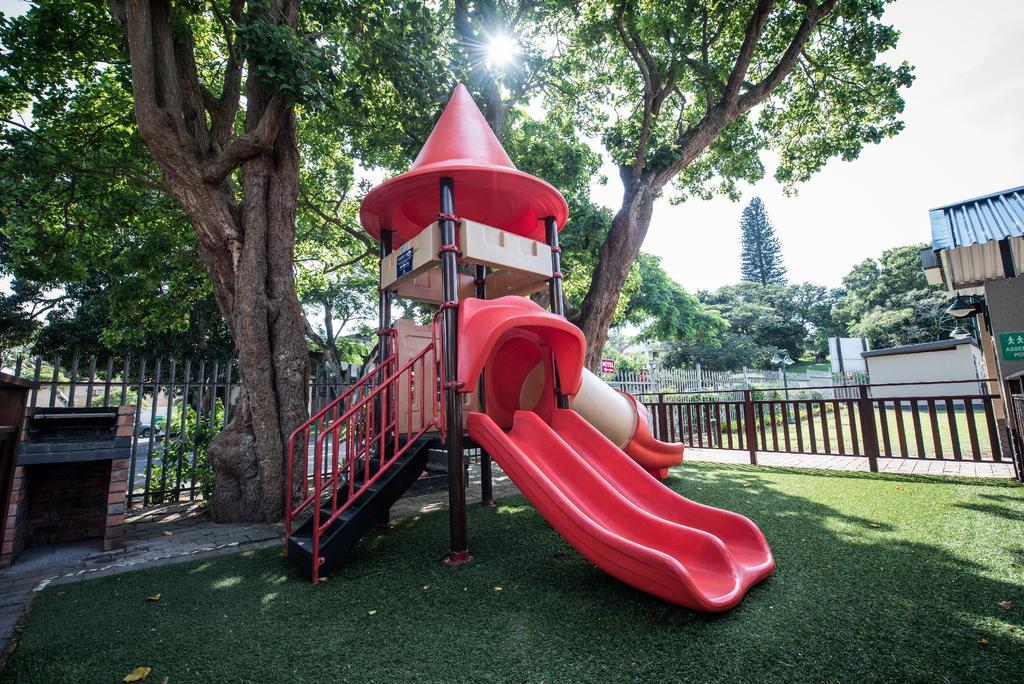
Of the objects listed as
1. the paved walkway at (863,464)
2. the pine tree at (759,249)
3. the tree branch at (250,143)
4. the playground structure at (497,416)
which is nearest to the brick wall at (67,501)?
the playground structure at (497,416)

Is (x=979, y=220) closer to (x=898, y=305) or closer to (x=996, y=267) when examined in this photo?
(x=996, y=267)

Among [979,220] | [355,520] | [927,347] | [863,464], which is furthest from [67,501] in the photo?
[927,347]

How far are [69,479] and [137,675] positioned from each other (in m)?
3.78

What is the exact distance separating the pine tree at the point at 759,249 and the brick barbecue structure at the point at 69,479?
2657 inches

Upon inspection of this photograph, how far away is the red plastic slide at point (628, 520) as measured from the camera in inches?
108

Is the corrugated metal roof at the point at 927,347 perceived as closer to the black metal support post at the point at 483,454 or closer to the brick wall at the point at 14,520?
the black metal support post at the point at 483,454

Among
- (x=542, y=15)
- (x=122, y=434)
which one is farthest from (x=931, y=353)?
(x=122, y=434)

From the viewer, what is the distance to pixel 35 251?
810 cm

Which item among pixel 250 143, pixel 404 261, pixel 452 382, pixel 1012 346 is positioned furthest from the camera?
pixel 250 143

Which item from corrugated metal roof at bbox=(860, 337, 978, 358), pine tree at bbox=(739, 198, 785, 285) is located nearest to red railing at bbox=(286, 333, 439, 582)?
corrugated metal roof at bbox=(860, 337, 978, 358)

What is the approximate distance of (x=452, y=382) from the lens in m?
3.97

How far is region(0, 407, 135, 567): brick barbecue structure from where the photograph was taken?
13.4 feet

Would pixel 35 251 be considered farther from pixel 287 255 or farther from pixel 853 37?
pixel 853 37

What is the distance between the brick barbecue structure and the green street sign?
402 inches
